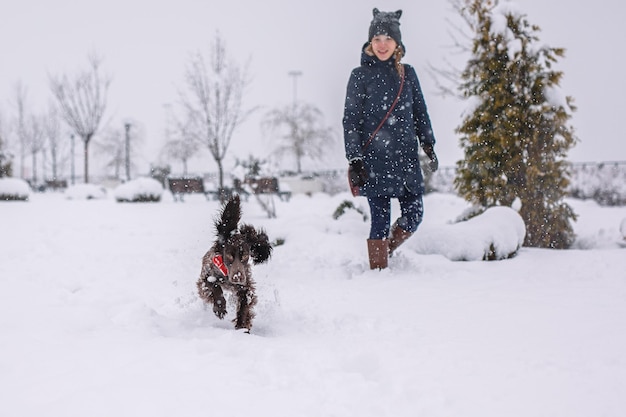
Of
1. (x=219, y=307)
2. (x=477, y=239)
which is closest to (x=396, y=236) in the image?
(x=477, y=239)

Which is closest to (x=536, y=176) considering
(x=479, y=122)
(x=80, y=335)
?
(x=479, y=122)

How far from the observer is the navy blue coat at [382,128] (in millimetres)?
4723

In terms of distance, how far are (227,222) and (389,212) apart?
2.04m

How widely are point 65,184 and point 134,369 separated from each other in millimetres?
34987

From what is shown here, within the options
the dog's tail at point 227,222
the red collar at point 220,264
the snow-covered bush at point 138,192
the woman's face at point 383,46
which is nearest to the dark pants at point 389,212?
the woman's face at point 383,46

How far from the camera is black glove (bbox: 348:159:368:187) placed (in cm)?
464

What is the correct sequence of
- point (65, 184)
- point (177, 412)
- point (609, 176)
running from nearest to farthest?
point (177, 412) → point (609, 176) → point (65, 184)

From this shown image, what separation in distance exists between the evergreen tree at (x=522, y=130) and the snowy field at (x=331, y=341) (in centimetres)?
143

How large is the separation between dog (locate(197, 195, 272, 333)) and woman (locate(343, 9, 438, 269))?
1.60m

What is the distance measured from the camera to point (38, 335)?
281 cm

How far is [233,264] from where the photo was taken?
10.4 feet

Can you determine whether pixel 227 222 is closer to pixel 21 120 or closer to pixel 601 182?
pixel 601 182

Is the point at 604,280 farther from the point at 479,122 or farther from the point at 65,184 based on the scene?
the point at 65,184

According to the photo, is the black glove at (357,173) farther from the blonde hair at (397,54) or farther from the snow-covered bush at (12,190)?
the snow-covered bush at (12,190)
